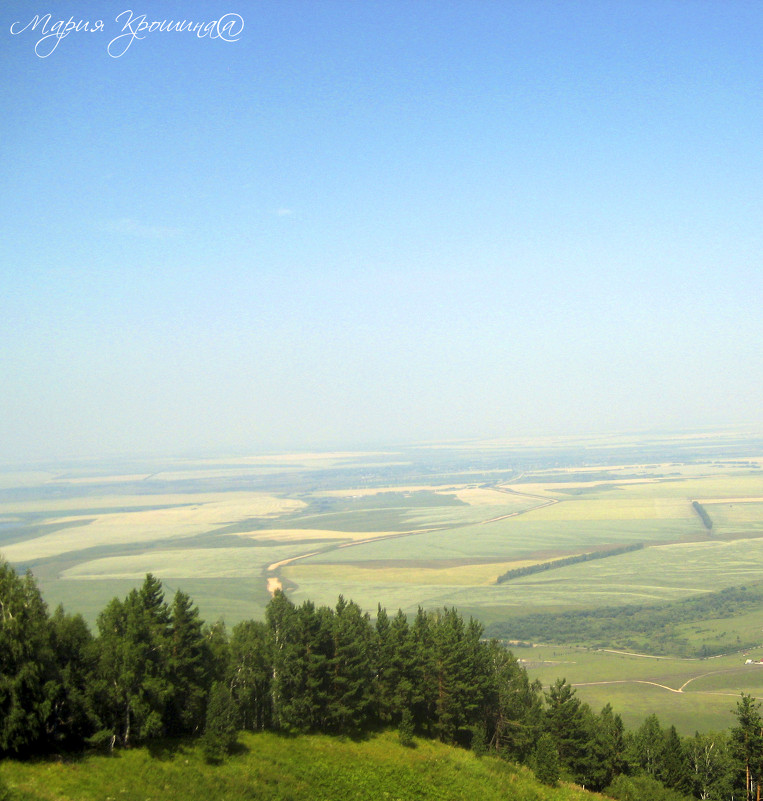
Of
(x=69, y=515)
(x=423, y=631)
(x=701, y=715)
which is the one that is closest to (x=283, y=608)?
(x=423, y=631)

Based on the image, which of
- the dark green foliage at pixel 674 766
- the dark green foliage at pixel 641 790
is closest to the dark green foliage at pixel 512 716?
the dark green foliage at pixel 641 790

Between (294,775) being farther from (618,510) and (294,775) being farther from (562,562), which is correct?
(618,510)

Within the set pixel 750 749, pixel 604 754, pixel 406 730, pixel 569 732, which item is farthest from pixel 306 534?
pixel 750 749

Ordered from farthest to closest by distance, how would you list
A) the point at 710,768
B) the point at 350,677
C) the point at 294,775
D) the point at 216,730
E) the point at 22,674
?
the point at 710,768 → the point at 350,677 → the point at 294,775 → the point at 216,730 → the point at 22,674

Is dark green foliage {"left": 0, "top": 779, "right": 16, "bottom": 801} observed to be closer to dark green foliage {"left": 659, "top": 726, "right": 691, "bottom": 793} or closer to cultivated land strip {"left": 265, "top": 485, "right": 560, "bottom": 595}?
dark green foliage {"left": 659, "top": 726, "right": 691, "bottom": 793}

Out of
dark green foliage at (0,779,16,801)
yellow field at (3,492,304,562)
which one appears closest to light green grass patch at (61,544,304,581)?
yellow field at (3,492,304,562)

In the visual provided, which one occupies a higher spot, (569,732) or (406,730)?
(406,730)
